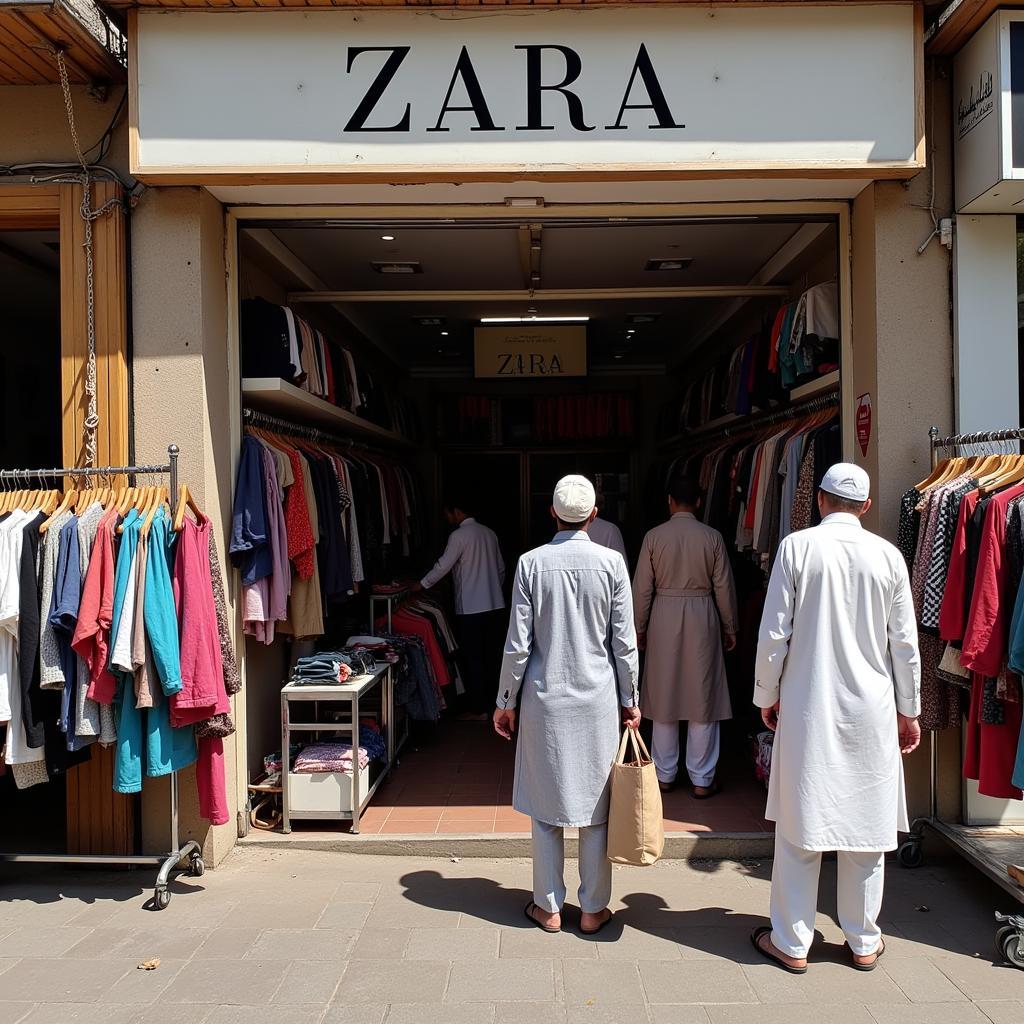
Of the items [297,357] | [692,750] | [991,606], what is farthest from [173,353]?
[991,606]

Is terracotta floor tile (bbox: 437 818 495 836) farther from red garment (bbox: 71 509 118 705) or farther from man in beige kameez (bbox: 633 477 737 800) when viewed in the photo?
red garment (bbox: 71 509 118 705)

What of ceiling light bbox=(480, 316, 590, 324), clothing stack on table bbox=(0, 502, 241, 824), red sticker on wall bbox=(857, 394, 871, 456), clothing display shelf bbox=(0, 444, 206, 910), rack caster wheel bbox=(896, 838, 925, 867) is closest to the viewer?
clothing stack on table bbox=(0, 502, 241, 824)

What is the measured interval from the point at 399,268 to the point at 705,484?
120 inches

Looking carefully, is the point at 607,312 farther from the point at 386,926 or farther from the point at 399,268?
the point at 386,926

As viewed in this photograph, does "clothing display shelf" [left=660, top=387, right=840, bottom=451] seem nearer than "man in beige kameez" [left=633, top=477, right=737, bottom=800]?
No

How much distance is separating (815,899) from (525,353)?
5550mm

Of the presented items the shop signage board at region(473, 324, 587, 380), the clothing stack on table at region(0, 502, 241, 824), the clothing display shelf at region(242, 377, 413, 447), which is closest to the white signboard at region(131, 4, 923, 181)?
the clothing display shelf at region(242, 377, 413, 447)

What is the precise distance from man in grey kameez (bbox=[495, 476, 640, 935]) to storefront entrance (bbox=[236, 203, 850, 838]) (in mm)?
1105

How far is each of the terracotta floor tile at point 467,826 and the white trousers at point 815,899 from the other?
68.1 inches

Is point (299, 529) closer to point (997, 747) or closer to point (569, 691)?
point (569, 691)

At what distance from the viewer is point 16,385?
8.05 metres

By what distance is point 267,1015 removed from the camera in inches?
126

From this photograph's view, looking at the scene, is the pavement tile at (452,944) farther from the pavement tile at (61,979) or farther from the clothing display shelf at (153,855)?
the clothing display shelf at (153,855)

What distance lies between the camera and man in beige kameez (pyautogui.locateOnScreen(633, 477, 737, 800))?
17.9 ft
